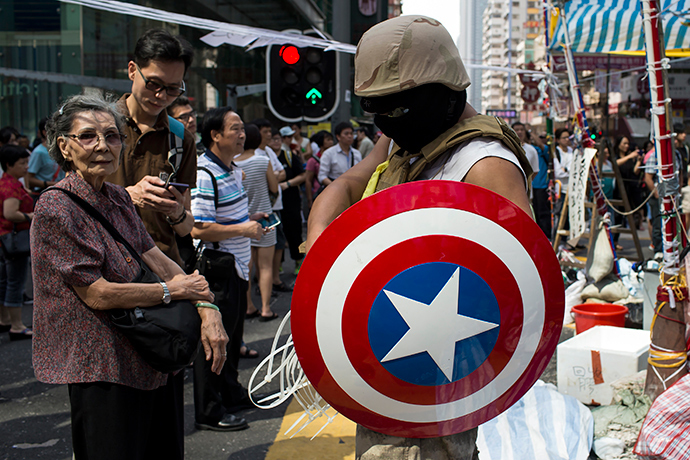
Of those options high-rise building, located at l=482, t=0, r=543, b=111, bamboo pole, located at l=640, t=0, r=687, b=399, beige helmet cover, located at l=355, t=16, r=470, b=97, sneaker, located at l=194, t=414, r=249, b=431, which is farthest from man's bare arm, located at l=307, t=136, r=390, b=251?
high-rise building, located at l=482, t=0, r=543, b=111

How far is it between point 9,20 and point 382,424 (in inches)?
518

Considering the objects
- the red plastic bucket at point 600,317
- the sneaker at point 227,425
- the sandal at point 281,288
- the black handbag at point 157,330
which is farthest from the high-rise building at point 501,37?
the black handbag at point 157,330

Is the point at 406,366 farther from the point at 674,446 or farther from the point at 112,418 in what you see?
Result: the point at 674,446

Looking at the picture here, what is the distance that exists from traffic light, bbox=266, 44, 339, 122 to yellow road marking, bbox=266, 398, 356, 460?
4.90 meters

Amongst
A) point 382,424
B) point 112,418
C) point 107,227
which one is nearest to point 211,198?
point 107,227

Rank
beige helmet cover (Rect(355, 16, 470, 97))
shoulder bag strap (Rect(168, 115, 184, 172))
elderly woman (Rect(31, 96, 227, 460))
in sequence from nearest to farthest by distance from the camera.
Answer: beige helmet cover (Rect(355, 16, 470, 97)), elderly woman (Rect(31, 96, 227, 460)), shoulder bag strap (Rect(168, 115, 184, 172))

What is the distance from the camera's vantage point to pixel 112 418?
201cm

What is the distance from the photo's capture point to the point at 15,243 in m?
5.65

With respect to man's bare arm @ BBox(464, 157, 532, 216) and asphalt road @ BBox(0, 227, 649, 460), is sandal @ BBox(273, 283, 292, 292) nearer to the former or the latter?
asphalt road @ BBox(0, 227, 649, 460)

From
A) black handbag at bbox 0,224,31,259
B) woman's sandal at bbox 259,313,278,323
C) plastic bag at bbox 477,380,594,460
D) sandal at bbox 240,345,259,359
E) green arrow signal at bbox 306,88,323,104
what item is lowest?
sandal at bbox 240,345,259,359

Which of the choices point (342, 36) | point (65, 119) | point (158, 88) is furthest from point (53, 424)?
point (342, 36)

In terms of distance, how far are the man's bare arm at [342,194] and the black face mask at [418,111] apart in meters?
0.22

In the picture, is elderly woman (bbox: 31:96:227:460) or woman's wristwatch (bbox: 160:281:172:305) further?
woman's wristwatch (bbox: 160:281:172:305)

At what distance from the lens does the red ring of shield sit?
51.7 inches
